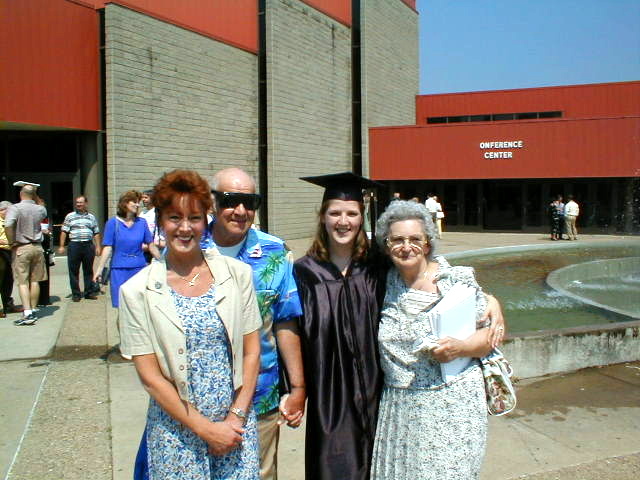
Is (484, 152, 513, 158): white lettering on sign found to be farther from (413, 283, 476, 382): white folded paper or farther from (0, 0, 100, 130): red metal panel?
(413, 283, 476, 382): white folded paper

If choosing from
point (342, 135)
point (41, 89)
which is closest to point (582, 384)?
point (41, 89)

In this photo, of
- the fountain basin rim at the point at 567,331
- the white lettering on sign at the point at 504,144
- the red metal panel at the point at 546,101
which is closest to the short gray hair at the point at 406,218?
the fountain basin rim at the point at 567,331

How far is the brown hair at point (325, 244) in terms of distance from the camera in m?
3.02

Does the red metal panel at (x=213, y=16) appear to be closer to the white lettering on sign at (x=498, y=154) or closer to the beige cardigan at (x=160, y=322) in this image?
the white lettering on sign at (x=498, y=154)

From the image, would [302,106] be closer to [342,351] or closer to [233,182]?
[233,182]

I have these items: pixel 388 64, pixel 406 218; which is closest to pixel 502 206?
pixel 388 64

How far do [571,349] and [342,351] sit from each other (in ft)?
12.2

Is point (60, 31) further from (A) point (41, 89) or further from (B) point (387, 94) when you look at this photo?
(B) point (387, 94)

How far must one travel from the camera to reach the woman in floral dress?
2.62 metres

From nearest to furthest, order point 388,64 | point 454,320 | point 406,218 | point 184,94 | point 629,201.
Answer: point 454,320
point 406,218
point 184,94
point 629,201
point 388,64

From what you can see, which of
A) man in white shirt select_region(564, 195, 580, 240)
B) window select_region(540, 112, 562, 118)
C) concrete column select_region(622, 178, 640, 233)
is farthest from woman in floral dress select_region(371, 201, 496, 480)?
window select_region(540, 112, 562, 118)

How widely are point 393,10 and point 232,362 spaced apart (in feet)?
103

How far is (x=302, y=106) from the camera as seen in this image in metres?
24.9

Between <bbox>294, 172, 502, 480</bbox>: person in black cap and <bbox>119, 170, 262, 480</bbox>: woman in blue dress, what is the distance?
48 centimetres
